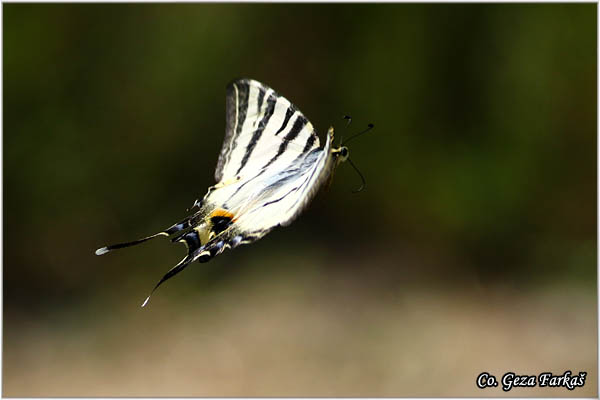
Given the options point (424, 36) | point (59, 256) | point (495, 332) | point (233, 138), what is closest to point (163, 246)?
point (59, 256)

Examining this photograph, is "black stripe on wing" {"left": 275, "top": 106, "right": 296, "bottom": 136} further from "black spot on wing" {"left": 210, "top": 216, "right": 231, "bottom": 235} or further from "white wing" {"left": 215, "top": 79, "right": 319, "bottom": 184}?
"black spot on wing" {"left": 210, "top": 216, "right": 231, "bottom": 235}

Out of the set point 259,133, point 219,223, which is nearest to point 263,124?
point 259,133

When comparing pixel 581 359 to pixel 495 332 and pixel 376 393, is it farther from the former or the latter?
pixel 376 393

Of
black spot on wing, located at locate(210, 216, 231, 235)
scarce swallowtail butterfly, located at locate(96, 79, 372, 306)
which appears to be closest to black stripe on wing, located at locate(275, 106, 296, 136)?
scarce swallowtail butterfly, located at locate(96, 79, 372, 306)

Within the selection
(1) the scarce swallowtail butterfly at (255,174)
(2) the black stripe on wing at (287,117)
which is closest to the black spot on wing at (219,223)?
(1) the scarce swallowtail butterfly at (255,174)

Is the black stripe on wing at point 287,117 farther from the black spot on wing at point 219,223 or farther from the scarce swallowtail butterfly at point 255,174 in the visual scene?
the black spot on wing at point 219,223

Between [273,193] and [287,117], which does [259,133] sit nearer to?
[287,117]

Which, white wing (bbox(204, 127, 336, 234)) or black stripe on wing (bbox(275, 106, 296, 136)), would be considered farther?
black stripe on wing (bbox(275, 106, 296, 136))

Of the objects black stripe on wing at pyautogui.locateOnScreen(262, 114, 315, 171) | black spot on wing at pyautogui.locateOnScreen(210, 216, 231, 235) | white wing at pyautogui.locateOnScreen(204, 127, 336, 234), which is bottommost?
black spot on wing at pyautogui.locateOnScreen(210, 216, 231, 235)
